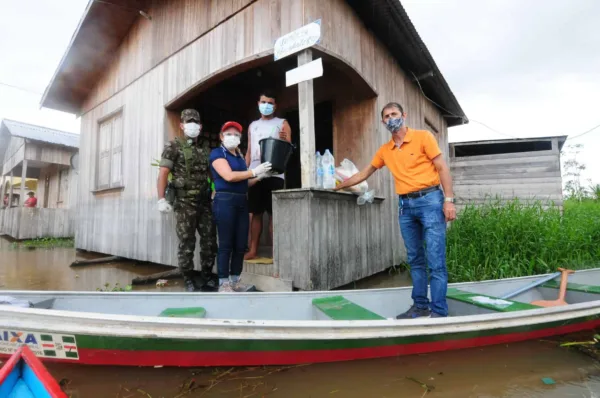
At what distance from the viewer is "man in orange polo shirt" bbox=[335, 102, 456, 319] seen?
246cm

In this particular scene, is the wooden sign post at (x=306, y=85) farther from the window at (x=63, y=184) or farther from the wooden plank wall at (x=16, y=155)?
the window at (x=63, y=184)

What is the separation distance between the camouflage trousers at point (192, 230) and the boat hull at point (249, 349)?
181cm

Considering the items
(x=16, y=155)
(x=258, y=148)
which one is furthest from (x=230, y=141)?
(x=16, y=155)

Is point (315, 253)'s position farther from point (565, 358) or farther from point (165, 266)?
point (165, 266)

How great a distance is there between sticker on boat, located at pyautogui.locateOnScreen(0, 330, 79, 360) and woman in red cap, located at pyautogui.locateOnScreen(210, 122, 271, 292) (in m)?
1.44

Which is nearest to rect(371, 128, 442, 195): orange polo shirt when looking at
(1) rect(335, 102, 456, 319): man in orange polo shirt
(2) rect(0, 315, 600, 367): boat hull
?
(1) rect(335, 102, 456, 319): man in orange polo shirt

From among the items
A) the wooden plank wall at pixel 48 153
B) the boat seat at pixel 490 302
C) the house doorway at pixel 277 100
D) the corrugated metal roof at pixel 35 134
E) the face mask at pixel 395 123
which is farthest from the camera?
the corrugated metal roof at pixel 35 134

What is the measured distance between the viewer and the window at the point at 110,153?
21.4ft

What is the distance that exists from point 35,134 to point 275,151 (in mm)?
14649

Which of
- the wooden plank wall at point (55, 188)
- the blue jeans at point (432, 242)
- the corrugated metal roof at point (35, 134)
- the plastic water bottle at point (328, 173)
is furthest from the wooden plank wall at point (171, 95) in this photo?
the wooden plank wall at point (55, 188)

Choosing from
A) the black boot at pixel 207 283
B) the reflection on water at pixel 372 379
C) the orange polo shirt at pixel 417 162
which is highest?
the orange polo shirt at pixel 417 162

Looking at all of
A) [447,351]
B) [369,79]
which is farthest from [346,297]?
[369,79]

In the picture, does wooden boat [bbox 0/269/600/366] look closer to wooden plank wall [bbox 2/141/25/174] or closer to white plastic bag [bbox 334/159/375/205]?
white plastic bag [bbox 334/159/375/205]

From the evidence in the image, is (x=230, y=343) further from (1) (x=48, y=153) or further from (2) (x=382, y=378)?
(1) (x=48, y=153)
